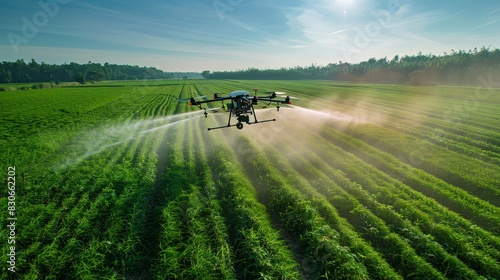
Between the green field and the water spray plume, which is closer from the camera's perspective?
the green field

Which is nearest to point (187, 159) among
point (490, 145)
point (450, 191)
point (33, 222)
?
point (33, 222)

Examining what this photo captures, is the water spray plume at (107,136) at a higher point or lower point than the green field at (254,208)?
higher

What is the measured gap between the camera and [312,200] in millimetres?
14875

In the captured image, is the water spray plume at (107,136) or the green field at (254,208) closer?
the green field at (254,208)

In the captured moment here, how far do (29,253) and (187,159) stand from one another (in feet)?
43.3

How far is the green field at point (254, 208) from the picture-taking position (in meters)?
10.4

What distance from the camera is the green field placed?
10.4m

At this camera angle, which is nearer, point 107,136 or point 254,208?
point 254,208

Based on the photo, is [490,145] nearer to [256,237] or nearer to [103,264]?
[256,237]

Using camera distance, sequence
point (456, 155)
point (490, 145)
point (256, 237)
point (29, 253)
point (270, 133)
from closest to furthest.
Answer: point (29, 253) < point (256, 237) < point (456, 155) < point (490, 145) < point (270, 133)

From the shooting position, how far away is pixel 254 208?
46.5 ft

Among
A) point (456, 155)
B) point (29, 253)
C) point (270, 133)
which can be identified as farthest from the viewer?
point (270, 133)

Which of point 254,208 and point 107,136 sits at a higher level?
point 107,136

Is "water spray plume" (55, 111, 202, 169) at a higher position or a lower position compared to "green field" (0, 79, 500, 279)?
higher
